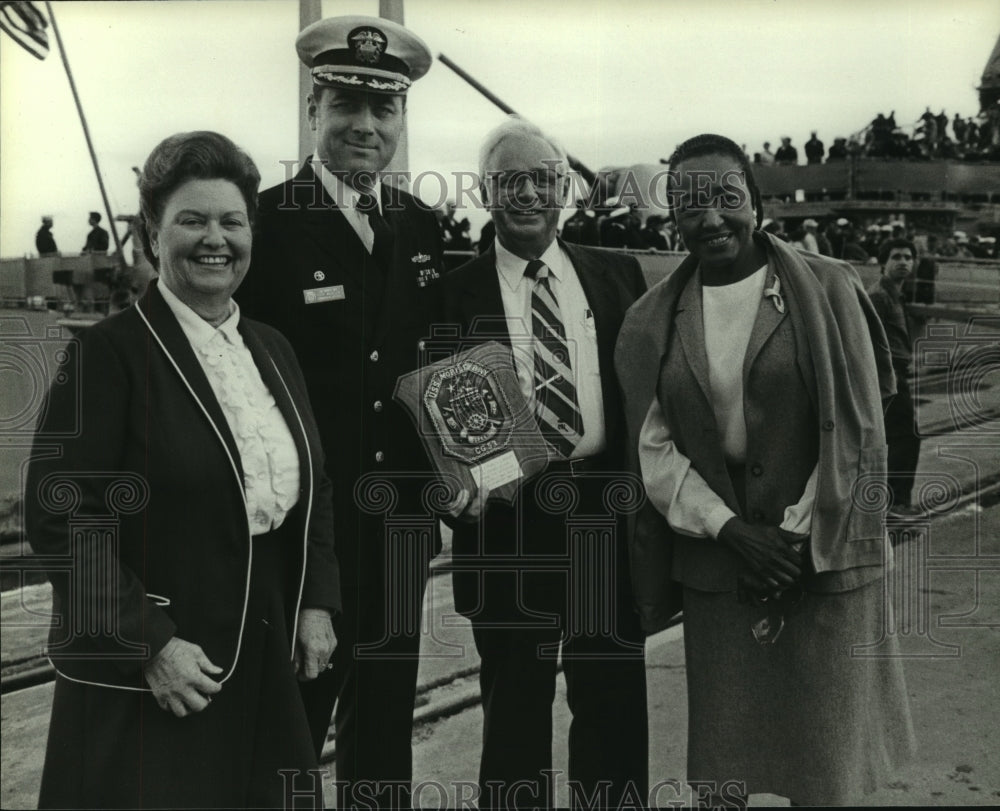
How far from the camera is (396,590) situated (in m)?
3.44

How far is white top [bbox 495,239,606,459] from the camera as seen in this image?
338cm

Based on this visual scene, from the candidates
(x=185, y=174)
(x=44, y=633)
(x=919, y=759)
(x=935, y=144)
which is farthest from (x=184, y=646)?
(x=935, y=144)

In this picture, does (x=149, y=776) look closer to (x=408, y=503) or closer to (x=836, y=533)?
(x=408, y=503)

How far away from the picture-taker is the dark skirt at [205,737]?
2.69m

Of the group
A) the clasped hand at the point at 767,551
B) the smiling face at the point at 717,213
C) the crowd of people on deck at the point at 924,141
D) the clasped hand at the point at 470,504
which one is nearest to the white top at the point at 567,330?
→ the clasped hand at the point at 470,504

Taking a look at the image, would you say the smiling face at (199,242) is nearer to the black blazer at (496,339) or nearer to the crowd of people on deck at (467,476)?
the crowd of people on deck at (467,476)

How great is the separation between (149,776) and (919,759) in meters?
2.50

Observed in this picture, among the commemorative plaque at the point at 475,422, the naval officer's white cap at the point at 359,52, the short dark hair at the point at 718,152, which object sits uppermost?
the naval officer's white cap at the point at 359,52

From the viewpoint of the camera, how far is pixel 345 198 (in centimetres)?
334

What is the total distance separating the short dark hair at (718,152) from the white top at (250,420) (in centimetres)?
131

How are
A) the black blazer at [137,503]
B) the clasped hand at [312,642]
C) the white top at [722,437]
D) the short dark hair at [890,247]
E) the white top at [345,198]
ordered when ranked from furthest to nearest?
the short dark hair at [890,247] → the white top at [345,198] → the white top at [722,437] → the clasped hand at [312,642] → the black blazer at [137,503]

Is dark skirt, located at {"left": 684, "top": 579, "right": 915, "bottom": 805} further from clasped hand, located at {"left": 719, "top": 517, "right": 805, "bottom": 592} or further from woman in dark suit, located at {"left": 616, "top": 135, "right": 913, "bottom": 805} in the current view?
clasped hand, located at {"left": 719, "top": 517, "right": 805, "bottom": 592}

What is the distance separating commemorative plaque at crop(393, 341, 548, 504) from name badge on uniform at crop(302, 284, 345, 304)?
312 mm

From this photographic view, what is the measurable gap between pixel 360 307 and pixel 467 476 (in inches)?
23.7
